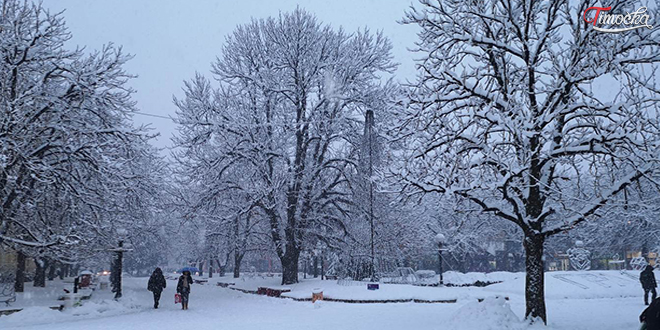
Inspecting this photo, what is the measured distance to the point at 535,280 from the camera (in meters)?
11.4

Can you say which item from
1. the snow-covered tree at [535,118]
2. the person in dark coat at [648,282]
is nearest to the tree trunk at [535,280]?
the snow-covered tree at [535,118]

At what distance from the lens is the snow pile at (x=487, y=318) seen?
35.2 feet

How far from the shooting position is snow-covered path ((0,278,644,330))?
1174 cm

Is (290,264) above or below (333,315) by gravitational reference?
above

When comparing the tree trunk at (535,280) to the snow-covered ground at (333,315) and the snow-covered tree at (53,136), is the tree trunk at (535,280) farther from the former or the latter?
the snow-covered tree at (53,136)

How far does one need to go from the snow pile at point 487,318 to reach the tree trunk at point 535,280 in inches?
18.3

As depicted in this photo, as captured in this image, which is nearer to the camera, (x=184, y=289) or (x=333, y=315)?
(x=333, y=315)

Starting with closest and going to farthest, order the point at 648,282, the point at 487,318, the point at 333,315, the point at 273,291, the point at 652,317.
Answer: the point at 652,317, the point at 487,318, the point at 333,315, the point at 648,282, the point at 273,291

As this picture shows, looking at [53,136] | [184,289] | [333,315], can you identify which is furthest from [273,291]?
[53,136]

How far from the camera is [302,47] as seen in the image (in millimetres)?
25453

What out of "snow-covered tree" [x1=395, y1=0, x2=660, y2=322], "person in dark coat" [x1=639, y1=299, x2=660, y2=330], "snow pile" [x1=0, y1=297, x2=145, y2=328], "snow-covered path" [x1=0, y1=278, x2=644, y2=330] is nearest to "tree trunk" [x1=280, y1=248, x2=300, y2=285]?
"snow-covered path" [x1=0, y1=278, x2=644, y2=330]

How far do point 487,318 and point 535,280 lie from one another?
1500 millimetres

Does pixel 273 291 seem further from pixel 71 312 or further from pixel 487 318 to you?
pixel 487 318

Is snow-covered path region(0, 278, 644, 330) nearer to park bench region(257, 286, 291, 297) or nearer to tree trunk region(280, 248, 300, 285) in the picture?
park bench region(257, 286, 291, 297)
